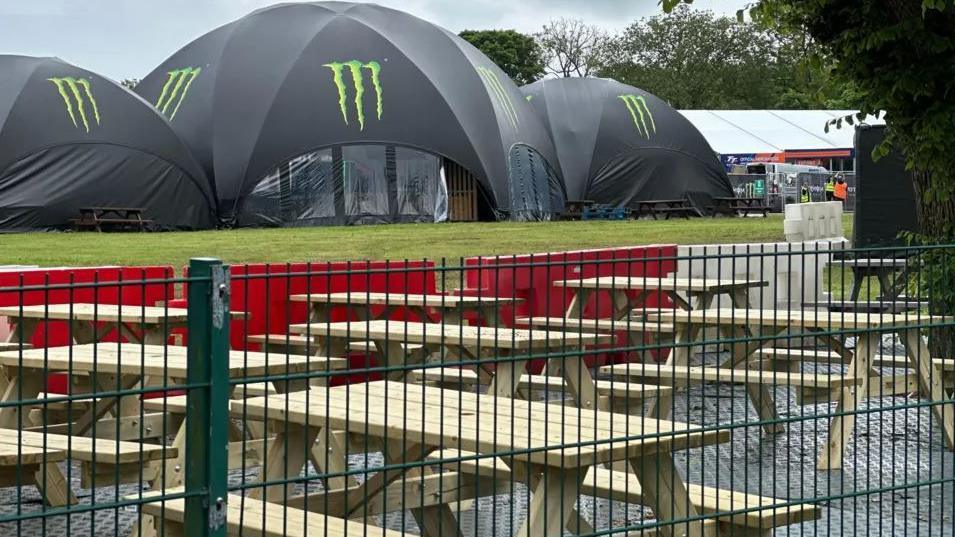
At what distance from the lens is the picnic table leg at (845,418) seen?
8.04m

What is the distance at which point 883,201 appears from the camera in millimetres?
18594

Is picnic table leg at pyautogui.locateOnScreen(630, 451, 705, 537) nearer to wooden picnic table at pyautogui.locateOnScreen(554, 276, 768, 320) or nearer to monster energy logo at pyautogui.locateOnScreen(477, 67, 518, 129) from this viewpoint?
wooden picnic table at pyautogui.locateOnScreen(554, 276, 768, 320)

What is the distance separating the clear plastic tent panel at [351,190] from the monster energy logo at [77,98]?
12.9 feet

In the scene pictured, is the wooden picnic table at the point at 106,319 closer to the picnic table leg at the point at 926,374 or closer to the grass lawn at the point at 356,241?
the picnic table leg at the point at 926,374

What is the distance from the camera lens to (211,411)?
4.04 m

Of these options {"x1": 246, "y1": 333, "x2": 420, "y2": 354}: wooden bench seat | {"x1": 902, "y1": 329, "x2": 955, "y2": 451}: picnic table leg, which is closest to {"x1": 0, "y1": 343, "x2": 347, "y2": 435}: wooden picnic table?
{"x1": 246, "y1": 333, "x2": 420, "y2": 354}: wooden bench seat

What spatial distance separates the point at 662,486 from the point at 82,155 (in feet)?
102

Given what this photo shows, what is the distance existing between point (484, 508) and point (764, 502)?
202 centimetres

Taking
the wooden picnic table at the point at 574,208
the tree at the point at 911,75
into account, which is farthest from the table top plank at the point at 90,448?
the wooden picnic table at the point at 574,208

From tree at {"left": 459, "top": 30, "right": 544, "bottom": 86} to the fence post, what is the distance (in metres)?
96.6

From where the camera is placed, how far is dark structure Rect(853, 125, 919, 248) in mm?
18516

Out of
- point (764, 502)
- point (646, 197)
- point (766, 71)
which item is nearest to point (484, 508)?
point (764, 502)

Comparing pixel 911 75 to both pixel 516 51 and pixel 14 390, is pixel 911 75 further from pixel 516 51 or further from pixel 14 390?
pixel 516 51

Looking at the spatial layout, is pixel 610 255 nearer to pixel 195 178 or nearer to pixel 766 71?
pixel 195 178
